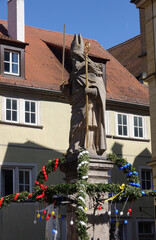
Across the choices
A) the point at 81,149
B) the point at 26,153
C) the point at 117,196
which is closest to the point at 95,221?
the point at 117,196

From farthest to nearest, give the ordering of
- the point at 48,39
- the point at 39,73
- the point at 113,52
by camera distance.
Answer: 1. the point at 113,52
2. the point at 48,39
3. the point at 39,73

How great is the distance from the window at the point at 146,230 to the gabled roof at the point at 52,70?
5.09 meters

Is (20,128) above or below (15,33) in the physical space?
below

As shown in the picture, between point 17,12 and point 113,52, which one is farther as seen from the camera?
point 113,52

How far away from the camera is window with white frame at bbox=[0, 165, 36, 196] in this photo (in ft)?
68.2

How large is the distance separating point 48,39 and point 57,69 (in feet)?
8.43

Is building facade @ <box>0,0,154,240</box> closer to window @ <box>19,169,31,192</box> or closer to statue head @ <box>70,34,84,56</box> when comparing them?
window @ <box>19,169,31,192</box>

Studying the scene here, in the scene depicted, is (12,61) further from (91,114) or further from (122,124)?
(91,114)

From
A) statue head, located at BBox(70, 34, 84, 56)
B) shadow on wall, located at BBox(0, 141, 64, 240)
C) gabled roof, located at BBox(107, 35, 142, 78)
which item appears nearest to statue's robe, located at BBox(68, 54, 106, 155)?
statue head, located at BBox(70, 34, 84, 56)

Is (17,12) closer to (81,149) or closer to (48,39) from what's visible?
(48,39)

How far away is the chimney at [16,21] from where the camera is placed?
75.2 feet

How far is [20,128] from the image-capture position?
21.4 metres

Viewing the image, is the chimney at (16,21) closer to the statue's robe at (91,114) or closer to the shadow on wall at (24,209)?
the shadow on wall at (24,209)

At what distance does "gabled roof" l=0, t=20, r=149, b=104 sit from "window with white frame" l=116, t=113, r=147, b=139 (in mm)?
693
